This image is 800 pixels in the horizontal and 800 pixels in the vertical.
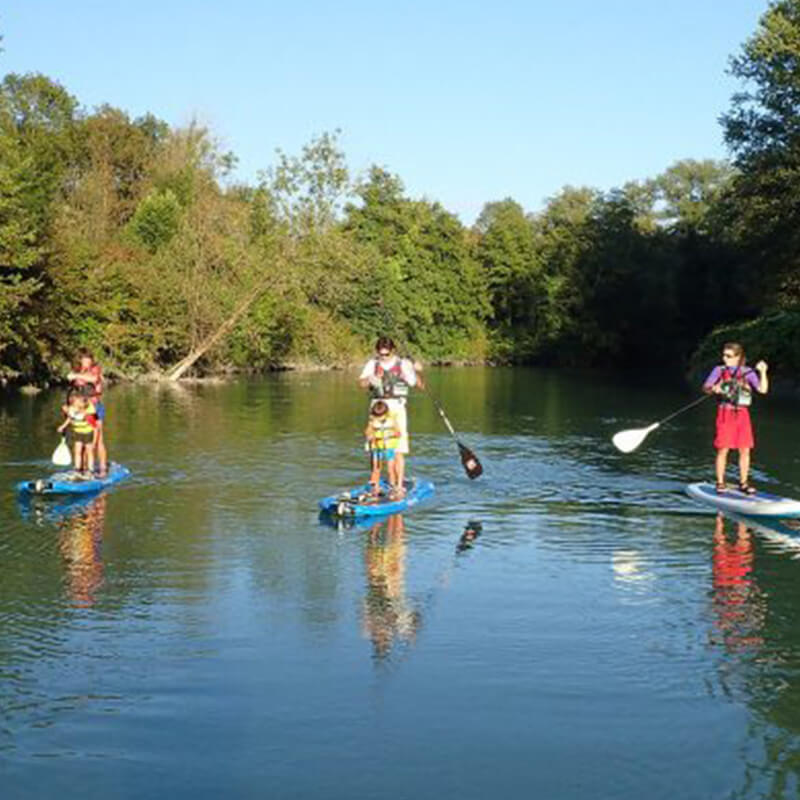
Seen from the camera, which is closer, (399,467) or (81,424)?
(399,467)

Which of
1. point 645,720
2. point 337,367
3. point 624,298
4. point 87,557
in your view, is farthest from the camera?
point 624,298

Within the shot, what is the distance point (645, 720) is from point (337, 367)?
55.9m

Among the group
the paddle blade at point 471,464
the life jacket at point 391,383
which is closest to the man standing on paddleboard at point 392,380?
the life jacket at point 391,383

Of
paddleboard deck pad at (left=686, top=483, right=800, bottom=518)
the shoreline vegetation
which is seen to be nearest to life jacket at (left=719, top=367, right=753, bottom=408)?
paddleboard deck pad at (left=686, top=483, right=800, bottom=518)

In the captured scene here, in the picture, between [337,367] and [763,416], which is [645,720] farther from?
[337,367]

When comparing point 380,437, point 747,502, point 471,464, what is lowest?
point 747,502

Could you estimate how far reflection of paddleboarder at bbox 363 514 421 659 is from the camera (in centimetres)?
790

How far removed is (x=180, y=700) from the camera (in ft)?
21.5

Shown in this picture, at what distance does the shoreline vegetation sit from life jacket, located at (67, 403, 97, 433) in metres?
15.7

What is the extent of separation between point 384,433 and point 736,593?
17.4ft

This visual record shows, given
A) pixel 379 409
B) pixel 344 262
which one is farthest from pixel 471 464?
pixel 344 262

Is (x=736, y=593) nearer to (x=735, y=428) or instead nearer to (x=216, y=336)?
(x=735, y=428)

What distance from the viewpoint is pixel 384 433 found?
44.2ft

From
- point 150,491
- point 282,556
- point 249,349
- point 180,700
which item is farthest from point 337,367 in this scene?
point 180,700
